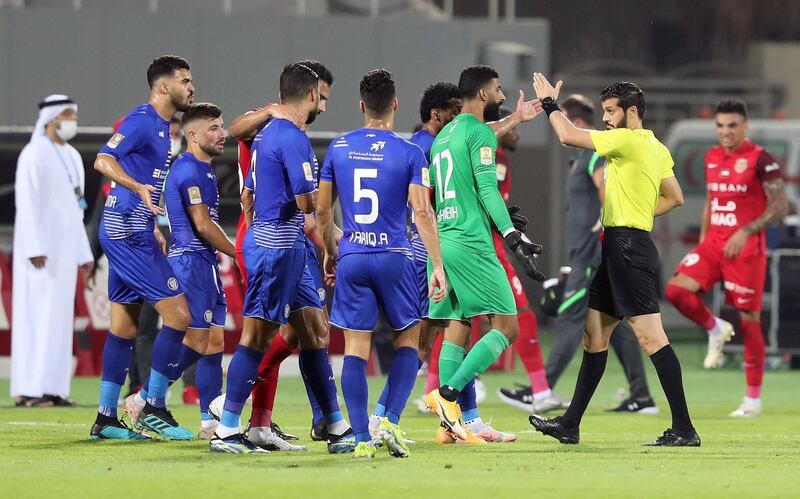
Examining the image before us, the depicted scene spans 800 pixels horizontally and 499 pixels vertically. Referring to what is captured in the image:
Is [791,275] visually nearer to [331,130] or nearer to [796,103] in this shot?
[331,130]

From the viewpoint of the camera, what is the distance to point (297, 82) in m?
8.55

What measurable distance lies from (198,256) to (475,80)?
2044 millimetres

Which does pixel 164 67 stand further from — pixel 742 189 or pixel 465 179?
pixel 742 189

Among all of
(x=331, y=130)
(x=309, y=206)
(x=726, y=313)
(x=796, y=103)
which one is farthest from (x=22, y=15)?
(x=796, y=103)

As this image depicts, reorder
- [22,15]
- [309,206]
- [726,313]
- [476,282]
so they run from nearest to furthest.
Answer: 1. [309,206]
2. [476,282]
3. [726,313]
4. [22,15]

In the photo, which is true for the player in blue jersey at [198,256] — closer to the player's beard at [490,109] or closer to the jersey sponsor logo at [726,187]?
the player's beard at [490,109]

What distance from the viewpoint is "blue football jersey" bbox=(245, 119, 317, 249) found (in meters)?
8.33

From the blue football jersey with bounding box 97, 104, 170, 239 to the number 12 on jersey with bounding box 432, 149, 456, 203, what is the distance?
172 centimetres

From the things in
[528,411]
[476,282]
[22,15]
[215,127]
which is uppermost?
[22,15]

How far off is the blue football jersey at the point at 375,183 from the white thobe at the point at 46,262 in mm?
4955

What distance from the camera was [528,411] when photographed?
12.1m

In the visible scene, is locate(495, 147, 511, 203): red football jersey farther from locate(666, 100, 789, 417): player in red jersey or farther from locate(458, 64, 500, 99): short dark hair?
locate(458, 64, 500, 99): short dark hair

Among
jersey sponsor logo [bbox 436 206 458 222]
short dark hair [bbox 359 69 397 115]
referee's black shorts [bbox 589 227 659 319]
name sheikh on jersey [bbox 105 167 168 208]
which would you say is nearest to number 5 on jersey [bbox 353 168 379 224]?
short dark hair [bbox 359 69 397 115]

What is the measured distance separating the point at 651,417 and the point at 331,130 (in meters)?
8.63
